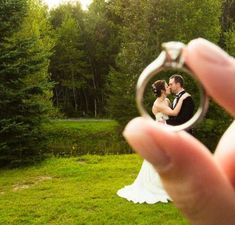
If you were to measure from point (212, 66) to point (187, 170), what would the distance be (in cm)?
28

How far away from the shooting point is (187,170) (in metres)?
1.17

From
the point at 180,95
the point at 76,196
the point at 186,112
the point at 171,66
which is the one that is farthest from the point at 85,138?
the point at 171,66

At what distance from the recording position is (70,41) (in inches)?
1313

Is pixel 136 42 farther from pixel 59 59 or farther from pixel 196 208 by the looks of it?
pixel 196 208

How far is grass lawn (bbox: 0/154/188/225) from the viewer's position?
7.97 metres

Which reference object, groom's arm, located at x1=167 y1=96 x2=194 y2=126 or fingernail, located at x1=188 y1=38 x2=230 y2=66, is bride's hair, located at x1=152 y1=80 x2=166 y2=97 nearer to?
groom's arm, located at x1=167 y1=96 x2=194 y2=126

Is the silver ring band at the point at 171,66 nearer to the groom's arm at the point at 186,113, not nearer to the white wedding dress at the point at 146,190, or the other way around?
the groom's arm at the point at 186,113

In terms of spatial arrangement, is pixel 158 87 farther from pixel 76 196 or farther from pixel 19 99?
pixel 19 99

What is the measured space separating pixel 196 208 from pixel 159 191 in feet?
26.5

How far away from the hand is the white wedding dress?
24.7ft

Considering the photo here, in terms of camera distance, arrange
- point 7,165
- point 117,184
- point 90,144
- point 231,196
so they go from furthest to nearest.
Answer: point 90,144, point 7,165, point 117,184, point 231,196

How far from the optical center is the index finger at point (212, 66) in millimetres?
1149

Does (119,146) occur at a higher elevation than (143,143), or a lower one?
lower

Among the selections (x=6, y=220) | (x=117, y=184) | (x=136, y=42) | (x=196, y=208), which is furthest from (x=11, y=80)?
(x=196, y=208)
